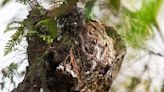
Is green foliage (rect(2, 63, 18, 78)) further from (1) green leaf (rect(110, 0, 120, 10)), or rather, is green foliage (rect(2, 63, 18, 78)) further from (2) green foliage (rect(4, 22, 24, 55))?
(1) green leaf (rect(110, 0, 120, 10))

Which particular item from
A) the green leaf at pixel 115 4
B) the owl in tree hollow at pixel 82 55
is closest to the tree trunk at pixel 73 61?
the owl in tree hollow at pixel 82 55

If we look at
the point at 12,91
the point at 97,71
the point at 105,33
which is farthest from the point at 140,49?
the point at 12,91

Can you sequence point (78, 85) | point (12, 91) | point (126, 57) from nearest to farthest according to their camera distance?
point (78, 85), point (12, 91), point (126, 57)

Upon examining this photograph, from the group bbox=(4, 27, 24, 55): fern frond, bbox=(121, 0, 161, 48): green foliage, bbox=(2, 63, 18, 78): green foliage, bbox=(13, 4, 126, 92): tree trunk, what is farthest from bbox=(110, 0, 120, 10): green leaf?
bbox=(2, 63, 18, 78): green foliage

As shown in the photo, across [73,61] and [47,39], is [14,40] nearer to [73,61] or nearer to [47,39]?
[47,39]

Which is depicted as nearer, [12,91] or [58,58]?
[58,58]

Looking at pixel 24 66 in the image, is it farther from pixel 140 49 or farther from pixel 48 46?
pixel 140 49

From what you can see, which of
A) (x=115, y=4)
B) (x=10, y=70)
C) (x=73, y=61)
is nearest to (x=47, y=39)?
(x=73, y=61)

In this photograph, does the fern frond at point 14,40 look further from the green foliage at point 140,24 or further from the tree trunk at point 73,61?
the green foliage at point 140,24
